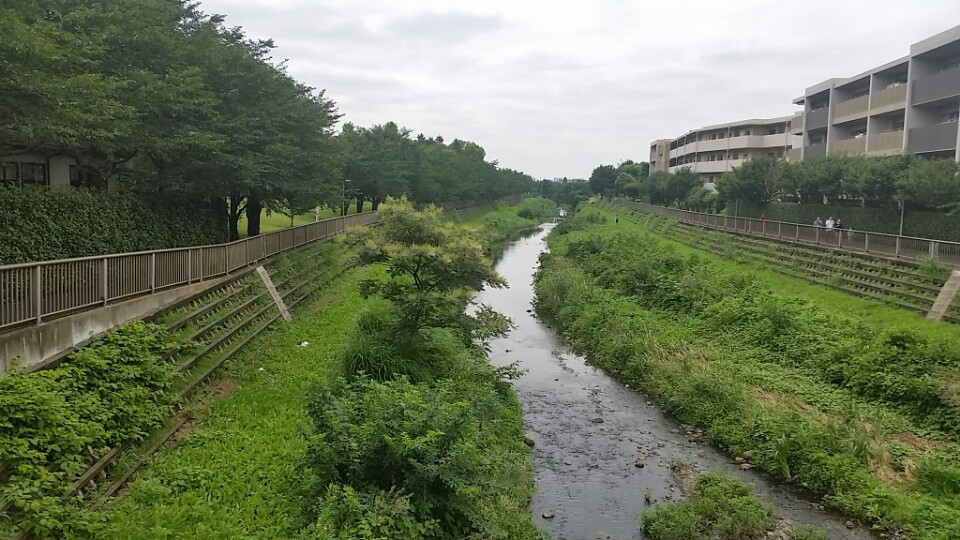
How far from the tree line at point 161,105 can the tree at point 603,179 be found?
312 ft

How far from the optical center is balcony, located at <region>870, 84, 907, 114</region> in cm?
3353

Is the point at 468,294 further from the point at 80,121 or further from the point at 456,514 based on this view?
the point at 80,121

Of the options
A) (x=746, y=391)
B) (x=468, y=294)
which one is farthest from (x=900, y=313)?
(x=468, y=294)

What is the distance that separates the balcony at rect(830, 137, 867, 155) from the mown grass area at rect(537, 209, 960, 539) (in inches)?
684

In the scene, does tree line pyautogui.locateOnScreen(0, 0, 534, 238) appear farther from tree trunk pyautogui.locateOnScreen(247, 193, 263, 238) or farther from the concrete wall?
the concrete wall

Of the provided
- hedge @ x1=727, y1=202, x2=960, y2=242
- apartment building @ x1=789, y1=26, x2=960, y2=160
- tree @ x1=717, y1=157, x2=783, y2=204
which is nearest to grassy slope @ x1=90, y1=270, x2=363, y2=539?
hedge @ x1=727, y1=202, x2=960, y2=242

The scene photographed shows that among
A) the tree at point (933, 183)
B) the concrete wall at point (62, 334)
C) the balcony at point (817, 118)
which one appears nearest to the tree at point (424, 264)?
the concrete wall at point (62, 334)

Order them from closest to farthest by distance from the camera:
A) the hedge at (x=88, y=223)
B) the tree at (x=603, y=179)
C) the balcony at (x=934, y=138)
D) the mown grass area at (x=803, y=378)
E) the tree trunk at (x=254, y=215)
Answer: the mown grass area at (x=803, y=378) < the hedge at (x=88, y=223) < the tree trunk at (x=254, y=215) < the balcony at (x=934, y=138) < the tree at (x=603, y=179)

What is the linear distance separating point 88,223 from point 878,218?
97.8ft

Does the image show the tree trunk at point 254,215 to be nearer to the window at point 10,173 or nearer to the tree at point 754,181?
the window at point 10,173

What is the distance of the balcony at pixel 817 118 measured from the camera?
1700 inches

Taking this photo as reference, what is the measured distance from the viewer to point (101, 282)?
11.3 m

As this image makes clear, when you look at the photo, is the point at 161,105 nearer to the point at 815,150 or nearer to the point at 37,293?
the point at 37,293

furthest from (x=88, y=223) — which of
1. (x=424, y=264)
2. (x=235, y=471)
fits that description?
(x=235, y=471)
